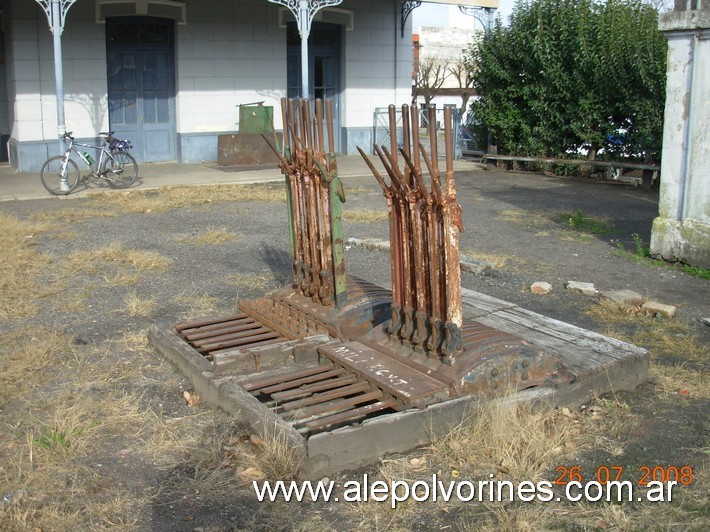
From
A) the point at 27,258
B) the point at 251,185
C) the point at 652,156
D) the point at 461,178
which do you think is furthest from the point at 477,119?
the point at 27,258

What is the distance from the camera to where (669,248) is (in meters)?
8.08

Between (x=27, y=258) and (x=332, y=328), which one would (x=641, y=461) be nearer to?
(x=332, y=328)

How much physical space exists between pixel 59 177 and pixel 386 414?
34.7 feet

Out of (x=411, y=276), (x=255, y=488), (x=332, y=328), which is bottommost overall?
(x=255, y=488)

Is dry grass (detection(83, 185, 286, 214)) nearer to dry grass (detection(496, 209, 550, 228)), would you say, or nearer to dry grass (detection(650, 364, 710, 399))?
dry grass (detection(496, 209, 550, 228))

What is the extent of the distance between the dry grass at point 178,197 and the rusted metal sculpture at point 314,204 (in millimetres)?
6422

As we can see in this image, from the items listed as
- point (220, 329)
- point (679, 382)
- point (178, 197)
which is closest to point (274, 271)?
point (220, 329)

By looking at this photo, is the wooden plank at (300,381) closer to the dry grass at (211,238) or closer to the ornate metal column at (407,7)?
the dry grass at (211,238)

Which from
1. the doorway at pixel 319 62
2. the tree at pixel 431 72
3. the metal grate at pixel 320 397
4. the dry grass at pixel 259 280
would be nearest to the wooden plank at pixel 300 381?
the metal grate at pixel 320 397

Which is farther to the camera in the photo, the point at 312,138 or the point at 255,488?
the point at 312,138

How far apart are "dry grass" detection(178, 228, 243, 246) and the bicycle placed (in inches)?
175

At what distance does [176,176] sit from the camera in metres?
15.1

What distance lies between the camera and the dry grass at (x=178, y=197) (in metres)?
11.8

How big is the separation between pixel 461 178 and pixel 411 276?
11.5 metres
